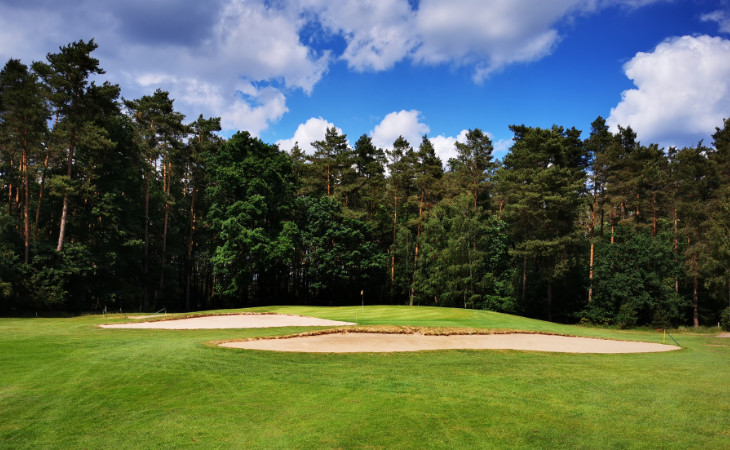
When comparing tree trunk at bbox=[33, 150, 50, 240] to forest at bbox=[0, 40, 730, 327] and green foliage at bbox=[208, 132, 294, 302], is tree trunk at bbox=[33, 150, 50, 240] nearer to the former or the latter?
forest at bbox=[0, 40, 730, 327]

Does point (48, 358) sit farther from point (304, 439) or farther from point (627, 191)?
point (627, 191)

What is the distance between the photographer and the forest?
31156 millimetres

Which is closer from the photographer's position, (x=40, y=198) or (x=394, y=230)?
(x=40, y=198)

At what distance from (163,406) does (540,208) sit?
37860 millimetres

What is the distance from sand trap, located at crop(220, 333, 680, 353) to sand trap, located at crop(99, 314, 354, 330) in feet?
16.7

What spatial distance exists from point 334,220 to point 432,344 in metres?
31.9

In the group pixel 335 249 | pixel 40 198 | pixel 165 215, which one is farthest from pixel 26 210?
pixel 335 249

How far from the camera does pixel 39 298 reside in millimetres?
28453

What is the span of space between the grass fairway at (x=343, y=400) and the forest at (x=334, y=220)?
24393 mm

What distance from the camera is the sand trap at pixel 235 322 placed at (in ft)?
70.1

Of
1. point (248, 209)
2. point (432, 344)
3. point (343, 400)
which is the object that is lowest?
point (432, 344)

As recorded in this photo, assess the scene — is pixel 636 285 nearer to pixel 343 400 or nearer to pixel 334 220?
pixel 334 220

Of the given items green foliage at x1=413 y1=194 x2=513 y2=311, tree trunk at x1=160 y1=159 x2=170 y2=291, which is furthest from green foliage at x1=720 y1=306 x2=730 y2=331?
tree trunk at x1=160 y1=159 x2=170 y2=291

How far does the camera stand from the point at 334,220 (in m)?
47.1
